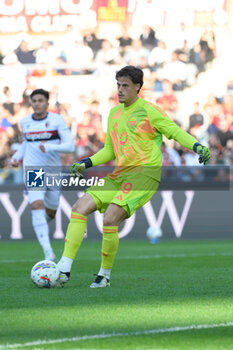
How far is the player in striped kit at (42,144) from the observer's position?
397 inches

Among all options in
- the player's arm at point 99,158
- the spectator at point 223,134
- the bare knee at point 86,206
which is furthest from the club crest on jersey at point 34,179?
the spectator at point 223,134

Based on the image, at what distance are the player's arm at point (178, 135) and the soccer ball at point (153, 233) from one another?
757 centimetres

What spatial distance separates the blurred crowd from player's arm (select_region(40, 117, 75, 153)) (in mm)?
8675

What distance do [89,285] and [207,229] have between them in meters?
8.25

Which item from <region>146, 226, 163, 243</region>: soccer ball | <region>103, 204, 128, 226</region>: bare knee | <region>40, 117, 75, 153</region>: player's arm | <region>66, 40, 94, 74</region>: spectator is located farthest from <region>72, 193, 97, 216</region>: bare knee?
<region>66, 40, 94, 74</region>: spectator

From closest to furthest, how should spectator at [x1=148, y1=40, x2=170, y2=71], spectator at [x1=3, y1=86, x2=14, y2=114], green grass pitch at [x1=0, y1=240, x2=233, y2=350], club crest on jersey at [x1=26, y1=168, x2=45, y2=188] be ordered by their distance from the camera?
1. green grass pitch at [x1=0, y1=240, x2=233, y2=350]
2. club crest on jersey at [x1=26, y1=168, x2=45, y2=188]
3. spectator at [x1=3, y1=86, x2=14, y2=114]
4. spectator at [x1=148, y1=40, x2=170, y2=71]

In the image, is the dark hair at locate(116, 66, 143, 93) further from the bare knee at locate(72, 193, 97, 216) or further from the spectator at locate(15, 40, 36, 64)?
the spectator at locate(15, 40, 36, 64)

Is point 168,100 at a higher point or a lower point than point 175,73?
lower

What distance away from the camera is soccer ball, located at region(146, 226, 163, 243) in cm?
1475

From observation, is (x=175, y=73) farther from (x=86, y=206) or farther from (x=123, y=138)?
(x=86, y=206)

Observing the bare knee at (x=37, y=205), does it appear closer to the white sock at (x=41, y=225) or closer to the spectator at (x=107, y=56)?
the white sock at (x=41, y=225)

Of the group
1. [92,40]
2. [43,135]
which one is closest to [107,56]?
[92,40]

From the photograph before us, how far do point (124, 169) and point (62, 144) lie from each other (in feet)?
9.32

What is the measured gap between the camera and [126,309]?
565cm
